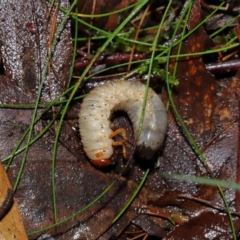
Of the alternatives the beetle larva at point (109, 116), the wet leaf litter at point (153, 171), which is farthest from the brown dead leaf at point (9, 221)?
the beetle larva at point (109, 116)

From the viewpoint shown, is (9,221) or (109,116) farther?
(109,116)

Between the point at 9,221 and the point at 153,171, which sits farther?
the point at 153,171

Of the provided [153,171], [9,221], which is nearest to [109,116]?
[153,171]

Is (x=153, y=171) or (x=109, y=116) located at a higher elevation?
(x=109, y=116)

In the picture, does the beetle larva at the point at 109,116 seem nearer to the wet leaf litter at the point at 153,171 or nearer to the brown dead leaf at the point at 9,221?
the wet leaf litter at the point at 153,171

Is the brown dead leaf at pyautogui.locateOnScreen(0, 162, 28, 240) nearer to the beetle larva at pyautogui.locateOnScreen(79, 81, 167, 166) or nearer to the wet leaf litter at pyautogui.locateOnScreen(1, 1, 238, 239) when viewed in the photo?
the wet leaf litter at pyautogui.locateOnScreen(1, 1, 238, 239)

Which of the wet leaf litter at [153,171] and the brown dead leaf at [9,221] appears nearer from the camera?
the brown dead leaf at [9,221]

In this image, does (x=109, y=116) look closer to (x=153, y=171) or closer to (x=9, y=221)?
(x=153, y=171)

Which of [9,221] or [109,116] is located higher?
[109,116]

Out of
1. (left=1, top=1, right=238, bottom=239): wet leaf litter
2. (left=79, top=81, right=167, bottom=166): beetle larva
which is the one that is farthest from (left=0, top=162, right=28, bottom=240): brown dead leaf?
(left=79, top=81, right=167, bottom=166): beetle larva
